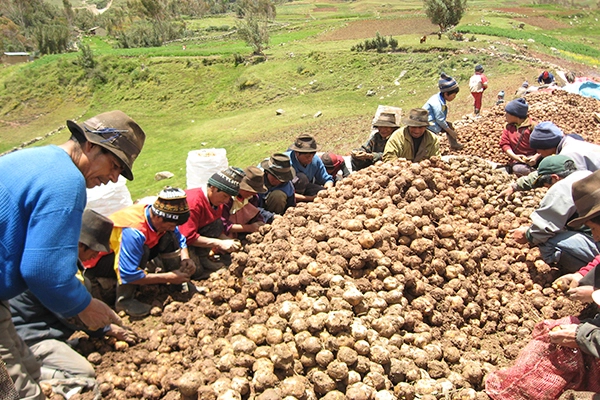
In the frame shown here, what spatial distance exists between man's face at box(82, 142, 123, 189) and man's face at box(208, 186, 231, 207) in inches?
65.6

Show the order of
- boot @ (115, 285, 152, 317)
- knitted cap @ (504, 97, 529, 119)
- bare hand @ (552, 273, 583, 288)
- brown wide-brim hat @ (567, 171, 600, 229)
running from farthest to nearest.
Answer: knitted cap @ (504, 97, 529, 119)
boot @ (115, 285, 152, 317)
bare hand @ (552, 273, 583, 288)
brown wide-brim hat @ (567, 171, 600, 229)

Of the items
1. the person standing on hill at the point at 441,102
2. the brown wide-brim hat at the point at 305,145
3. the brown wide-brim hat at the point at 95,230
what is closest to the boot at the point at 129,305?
the brown wide-brim hat at the point at 95,230

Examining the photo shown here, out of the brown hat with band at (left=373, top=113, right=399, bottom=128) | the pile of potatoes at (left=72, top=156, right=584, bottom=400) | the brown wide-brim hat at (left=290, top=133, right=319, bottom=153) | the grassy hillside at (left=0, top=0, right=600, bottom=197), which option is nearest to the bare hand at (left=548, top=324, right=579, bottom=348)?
the pile of potatoes at (left=72, top=156, right=584, bottom=400)

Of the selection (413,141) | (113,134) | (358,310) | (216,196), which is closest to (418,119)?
(413,141)

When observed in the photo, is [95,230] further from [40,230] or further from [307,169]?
[307,169]

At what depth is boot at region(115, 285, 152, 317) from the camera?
3.61m

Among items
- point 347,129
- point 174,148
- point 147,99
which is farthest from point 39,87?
point 347,129

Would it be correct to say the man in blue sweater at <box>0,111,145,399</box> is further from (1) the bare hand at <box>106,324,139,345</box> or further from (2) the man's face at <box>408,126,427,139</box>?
(2) the man's face at <box>408,126,427,139</box>

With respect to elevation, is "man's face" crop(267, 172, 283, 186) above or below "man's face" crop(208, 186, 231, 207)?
below

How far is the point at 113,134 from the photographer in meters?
2.43

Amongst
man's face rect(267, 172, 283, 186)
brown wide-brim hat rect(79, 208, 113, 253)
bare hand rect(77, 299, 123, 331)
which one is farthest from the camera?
man's face rect(267, 172, 283, 186)

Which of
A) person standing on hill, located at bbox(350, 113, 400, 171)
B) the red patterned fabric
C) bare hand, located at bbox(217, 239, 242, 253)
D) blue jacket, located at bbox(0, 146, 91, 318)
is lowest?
the red patterned fabric

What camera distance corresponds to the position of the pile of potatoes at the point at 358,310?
2.60m

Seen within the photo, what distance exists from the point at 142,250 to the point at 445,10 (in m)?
30.1
